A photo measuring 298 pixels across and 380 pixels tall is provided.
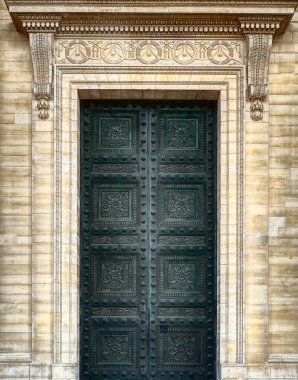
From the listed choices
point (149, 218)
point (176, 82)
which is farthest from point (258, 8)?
point (149, 218)

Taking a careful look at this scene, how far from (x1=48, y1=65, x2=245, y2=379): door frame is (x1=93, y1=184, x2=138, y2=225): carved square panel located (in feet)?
1.34

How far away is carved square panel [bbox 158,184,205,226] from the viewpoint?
10297 mm

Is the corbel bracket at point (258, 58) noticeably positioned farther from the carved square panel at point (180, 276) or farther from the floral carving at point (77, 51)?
the carved square panel at point (180, 276)

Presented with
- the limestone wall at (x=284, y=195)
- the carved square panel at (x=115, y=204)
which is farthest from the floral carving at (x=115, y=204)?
the limestone wall at (x=284, y=195)

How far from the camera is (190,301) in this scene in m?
10.2

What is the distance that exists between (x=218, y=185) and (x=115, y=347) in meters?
2.63

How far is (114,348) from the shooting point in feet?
33.6

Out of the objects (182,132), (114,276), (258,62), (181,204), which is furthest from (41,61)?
(114,276)

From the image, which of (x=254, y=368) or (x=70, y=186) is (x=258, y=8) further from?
(x=254, y=368)

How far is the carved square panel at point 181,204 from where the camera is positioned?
10297 mm

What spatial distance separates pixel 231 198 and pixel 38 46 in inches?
126

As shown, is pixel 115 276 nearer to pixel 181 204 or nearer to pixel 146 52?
pixel 181 204

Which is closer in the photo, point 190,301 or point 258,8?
point 258,8

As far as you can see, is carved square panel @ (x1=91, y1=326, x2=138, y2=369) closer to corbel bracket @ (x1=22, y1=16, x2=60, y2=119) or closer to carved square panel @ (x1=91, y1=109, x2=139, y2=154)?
carved square panel @ (x1=91, y1=109, x2=139, y2=154)
